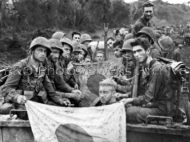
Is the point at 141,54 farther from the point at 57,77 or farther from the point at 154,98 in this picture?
the point at 57,77

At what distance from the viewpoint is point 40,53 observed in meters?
6.92

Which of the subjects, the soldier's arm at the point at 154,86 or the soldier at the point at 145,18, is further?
the soldier at the point at 145,18

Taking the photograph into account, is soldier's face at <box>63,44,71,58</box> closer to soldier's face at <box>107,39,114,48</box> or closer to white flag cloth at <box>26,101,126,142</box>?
white flag cloth at <box>26,101,126,142</box>

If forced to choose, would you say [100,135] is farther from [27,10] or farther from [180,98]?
[27,10]

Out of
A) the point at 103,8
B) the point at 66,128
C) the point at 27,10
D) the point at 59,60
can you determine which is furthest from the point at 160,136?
the point at 103,8

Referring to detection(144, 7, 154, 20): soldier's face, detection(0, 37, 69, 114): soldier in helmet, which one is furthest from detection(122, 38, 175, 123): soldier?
detection(144, 7, 154, 20): soldier's face

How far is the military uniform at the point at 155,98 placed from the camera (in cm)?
574

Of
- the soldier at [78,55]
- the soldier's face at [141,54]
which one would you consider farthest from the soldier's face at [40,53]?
A: the soldier at [78,55]

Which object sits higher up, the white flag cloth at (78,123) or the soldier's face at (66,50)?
the soldier's face at (66,50)

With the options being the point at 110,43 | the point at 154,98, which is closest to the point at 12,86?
the point at 154,98

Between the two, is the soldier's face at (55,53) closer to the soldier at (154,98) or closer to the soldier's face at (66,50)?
the soldier's face at (66,50)

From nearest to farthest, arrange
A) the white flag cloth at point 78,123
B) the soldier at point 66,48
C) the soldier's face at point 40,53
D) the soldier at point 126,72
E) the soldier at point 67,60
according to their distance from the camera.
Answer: the white flag cloth at point 78,123, the soldier's face at point 40,53, the soldier at point 126,72, the soldier at point 67,60, the soldier at point 66,48

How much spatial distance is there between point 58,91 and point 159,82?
2.78 meters

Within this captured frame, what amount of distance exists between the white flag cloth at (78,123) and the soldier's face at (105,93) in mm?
639
